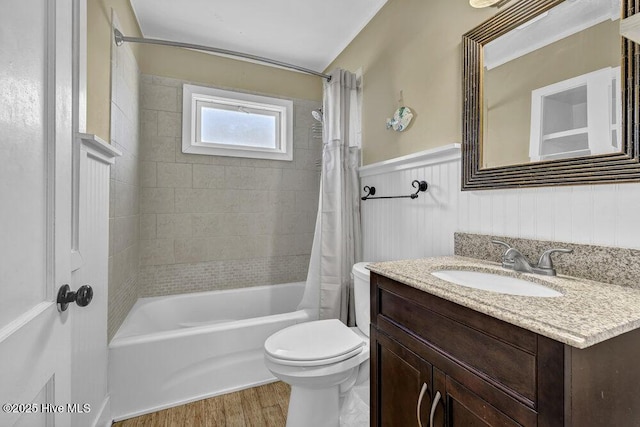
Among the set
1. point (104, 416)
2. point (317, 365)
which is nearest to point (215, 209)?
point (104, 416)

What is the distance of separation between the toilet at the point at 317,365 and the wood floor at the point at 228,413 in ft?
0.92

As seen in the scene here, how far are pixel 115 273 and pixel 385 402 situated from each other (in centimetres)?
161

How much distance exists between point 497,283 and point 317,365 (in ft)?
2.74

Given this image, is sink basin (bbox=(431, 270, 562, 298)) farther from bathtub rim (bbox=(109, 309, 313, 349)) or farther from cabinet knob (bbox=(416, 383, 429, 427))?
bathtub rim (bbox=(109, 309, 313, 349))

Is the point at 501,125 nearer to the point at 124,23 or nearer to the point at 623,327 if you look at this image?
the point at 623,327

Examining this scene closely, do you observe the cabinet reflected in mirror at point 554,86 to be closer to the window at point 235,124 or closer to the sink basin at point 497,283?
the sink basin at point 497,283

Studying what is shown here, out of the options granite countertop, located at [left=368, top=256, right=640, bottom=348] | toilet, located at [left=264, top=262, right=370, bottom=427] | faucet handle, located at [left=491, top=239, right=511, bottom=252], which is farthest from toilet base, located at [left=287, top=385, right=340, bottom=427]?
faucet handle, located at [left=491, top=239, right=511, bottom=252]

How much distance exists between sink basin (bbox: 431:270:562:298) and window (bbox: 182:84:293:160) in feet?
6.52

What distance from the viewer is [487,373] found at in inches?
27.4

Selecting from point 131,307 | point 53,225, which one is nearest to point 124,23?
point 53,225

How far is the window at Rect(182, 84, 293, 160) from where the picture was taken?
7.91ft

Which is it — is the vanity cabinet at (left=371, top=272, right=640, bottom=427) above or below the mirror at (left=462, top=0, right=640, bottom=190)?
below

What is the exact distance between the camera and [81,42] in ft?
3.53

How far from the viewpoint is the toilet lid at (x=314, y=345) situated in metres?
1.29
